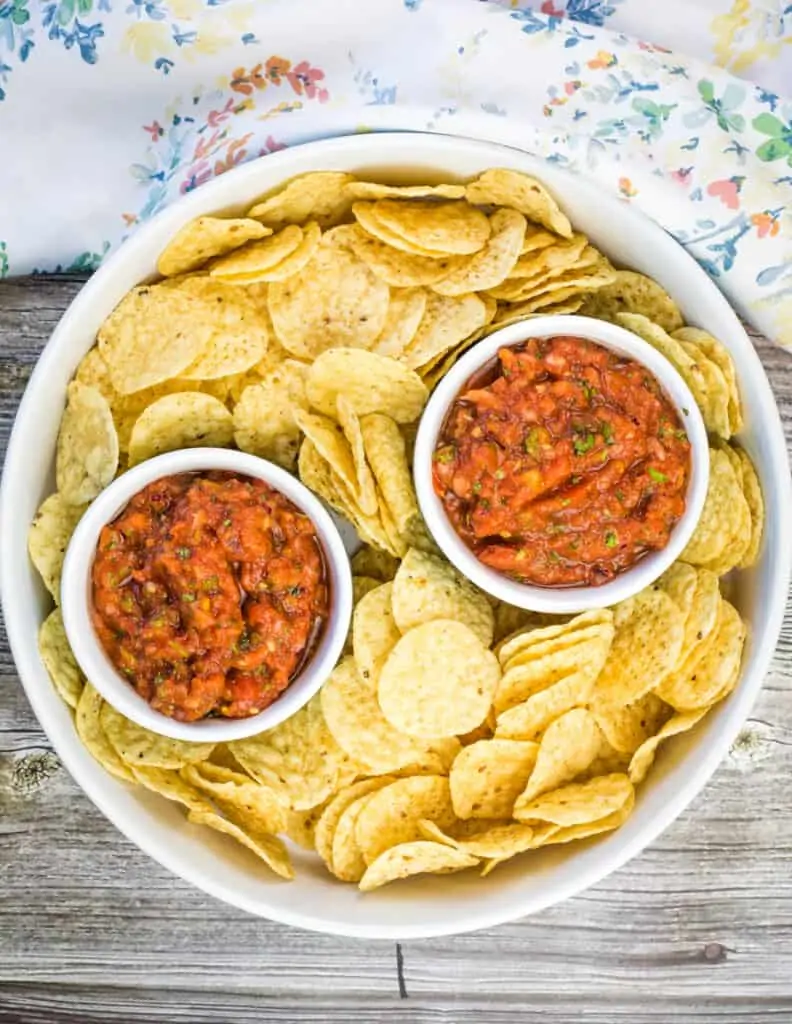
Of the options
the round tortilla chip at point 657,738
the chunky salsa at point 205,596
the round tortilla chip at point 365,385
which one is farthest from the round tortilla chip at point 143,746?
the round tortilla chip at point 657,738

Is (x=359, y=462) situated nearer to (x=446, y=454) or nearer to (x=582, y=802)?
(x=446, y=454)

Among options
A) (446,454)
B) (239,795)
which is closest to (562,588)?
(446,454)

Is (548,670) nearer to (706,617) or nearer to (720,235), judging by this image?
(706,617)

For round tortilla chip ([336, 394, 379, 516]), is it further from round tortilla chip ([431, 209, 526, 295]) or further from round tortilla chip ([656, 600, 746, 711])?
round tortilla chip ([656, 600, 746, 711])

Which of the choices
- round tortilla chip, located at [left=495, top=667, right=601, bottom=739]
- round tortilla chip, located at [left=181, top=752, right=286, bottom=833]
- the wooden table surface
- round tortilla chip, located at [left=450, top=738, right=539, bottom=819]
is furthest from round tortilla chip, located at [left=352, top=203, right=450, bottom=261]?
the wooden table surface

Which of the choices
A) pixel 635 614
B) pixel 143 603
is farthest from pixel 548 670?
pixel 143 603

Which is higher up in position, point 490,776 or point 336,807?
point 490,776
